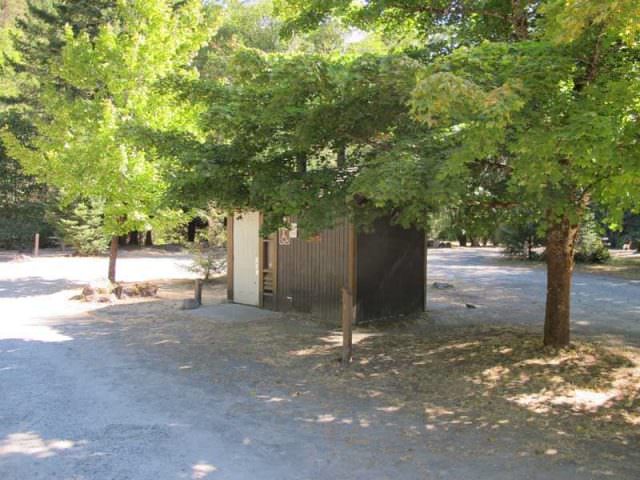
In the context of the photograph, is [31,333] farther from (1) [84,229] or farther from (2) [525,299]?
(1) [84,229]

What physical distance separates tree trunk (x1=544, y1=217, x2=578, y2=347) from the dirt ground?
1.20 feet

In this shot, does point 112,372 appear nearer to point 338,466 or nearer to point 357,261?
point 338,466

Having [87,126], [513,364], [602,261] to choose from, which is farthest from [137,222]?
[602,261]

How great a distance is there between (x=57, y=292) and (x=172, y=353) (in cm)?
820

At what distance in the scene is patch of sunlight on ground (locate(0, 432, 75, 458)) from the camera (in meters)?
4.50

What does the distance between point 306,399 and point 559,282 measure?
4316mm

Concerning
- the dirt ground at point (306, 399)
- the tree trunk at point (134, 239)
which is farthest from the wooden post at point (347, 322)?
the tree trunk at point (134, 239)

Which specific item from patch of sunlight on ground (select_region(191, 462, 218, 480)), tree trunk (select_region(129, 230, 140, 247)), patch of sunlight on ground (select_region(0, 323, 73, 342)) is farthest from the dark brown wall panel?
tree trunk (select_region(129, 230, 140, 247))

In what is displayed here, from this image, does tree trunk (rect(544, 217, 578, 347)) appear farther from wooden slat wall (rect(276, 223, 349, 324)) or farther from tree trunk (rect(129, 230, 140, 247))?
tree trunk (rect(129, 230, 140, 247))

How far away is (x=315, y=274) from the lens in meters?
11.4

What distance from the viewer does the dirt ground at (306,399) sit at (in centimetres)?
443

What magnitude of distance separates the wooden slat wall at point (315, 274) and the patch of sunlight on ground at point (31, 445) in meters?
6.61

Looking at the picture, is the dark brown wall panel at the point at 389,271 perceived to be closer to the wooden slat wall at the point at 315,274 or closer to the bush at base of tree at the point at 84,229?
the wooden slat wall at the point at 315,274

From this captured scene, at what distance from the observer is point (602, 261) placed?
82.6 feet
